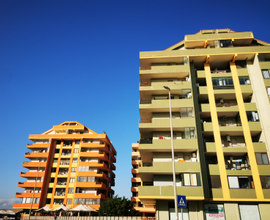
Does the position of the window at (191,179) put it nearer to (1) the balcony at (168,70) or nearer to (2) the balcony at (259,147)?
(2) the balcony at (259,147)

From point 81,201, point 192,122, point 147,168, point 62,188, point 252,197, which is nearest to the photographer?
point 252,197

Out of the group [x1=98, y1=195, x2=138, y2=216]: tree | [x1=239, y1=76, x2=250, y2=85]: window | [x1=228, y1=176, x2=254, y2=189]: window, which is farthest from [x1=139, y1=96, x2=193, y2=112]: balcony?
[x1=98, y1=195, x2=138, y2=216]: tree

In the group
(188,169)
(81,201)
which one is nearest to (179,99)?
(188,169)

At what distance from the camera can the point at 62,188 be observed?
5309 centimetres

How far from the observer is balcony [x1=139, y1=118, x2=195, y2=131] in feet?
97.5

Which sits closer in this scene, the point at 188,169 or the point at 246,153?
the point at 188,169

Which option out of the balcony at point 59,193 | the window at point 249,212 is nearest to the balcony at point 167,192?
the window at point 249,212

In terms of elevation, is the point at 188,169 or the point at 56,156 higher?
the point at 56,156

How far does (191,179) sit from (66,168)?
126 ft

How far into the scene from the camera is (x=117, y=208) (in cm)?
3838

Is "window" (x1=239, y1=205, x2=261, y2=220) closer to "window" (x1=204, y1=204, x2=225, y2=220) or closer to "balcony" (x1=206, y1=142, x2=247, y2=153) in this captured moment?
"window" (x1=204, y1=204, x2=225, y2=220)

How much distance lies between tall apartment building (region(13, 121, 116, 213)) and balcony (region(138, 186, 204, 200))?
26545mm

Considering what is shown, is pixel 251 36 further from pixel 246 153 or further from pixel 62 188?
pixel 62 188

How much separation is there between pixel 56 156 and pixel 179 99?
39640 millimetres
